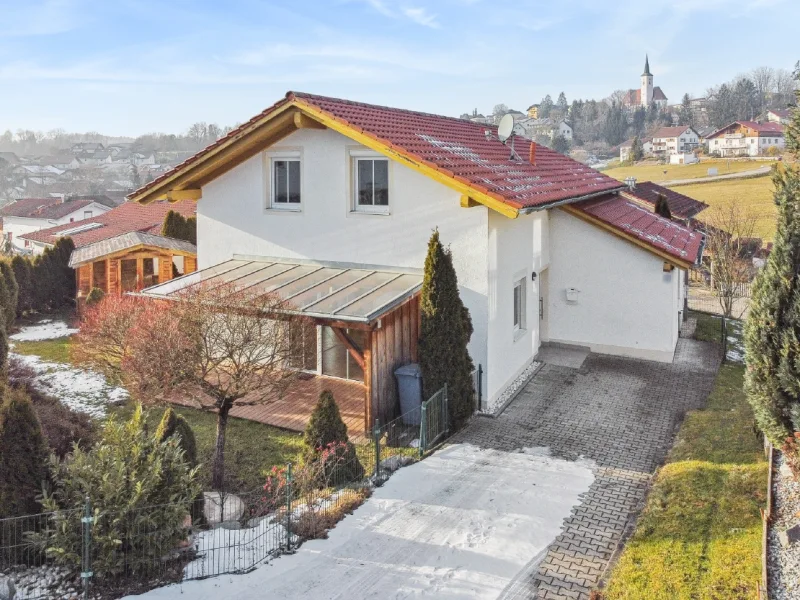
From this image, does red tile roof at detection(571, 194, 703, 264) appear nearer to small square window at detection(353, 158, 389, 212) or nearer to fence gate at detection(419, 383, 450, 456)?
small square window at detection(353, 158, 389, 212)

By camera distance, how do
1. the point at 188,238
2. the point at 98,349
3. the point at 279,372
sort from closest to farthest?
the point at 279,372, the point at 98,349, the point at 188,238

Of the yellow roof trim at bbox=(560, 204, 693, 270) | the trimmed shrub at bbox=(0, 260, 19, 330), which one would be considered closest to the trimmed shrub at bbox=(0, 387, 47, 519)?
the yellow roof trim at bbox=(560, 204, 693, 270)

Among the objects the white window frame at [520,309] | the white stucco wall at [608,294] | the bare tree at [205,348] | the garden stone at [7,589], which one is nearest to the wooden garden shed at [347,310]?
the bare tree at [205,348]

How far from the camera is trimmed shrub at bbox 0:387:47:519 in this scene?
8469mm

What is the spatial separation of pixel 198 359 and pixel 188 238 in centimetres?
2026

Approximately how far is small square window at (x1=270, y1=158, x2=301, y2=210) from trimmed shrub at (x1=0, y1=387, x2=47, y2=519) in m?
9.52

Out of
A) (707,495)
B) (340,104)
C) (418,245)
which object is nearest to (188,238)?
(340,104)

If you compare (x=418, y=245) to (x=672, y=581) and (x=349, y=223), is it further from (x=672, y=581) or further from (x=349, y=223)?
(x=672, y=581)

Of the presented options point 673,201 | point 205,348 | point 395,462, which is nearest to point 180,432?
point 205,348

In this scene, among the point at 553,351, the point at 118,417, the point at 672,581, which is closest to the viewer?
the point at 672,581

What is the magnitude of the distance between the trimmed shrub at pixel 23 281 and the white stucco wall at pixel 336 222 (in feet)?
42.6

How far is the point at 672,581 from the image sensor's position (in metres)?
8.21

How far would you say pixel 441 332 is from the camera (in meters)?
13.9

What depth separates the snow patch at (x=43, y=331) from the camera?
76.1 ft
